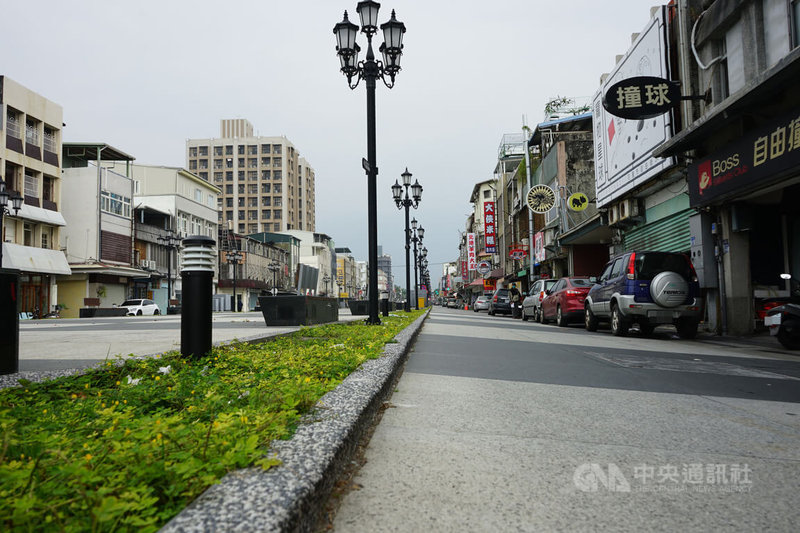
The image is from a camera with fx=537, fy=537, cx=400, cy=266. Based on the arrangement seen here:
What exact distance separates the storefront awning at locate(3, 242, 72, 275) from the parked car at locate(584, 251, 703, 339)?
3438cm

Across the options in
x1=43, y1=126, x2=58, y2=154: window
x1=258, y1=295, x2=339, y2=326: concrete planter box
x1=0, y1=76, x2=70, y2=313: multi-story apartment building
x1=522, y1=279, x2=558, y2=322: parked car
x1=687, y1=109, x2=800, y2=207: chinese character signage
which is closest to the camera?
x1=687, y1=109, x2=800, y2=207: chinese character signage

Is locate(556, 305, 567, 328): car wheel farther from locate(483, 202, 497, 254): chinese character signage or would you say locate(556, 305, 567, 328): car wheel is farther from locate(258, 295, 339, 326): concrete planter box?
locate(483, 202, 497, 254): chinese character signage

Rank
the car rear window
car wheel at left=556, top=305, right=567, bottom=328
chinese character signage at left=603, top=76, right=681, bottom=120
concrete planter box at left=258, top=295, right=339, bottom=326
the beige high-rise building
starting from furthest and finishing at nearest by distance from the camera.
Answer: the beige high-rise building
car wheel at left=556, top=305, right=567, bottom=328
concrete planter box at left=258, top=295, right=339, bottom=326
chinese character signage at left=603, top=76, right=681, bottom=120
the car rear window

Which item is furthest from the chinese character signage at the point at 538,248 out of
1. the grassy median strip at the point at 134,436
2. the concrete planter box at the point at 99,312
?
the grassy median strip at the point at 134,436

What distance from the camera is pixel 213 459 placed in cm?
196

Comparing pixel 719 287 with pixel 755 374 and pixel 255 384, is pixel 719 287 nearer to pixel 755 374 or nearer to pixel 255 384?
pixel 755 374

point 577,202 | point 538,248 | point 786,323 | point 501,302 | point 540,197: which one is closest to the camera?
point 786,323

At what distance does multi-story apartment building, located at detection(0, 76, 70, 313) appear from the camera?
34.9m

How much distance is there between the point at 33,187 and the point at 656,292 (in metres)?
40.9

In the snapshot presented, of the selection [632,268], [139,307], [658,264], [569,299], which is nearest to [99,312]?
[139,307]

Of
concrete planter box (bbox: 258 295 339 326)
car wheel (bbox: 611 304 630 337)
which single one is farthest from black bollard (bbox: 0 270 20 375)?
car wheel (bbox: 611 304 630 337)

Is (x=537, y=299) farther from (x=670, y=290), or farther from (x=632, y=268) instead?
(x=670, y=290)

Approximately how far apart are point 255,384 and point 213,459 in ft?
6.45

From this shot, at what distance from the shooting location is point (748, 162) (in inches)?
460
